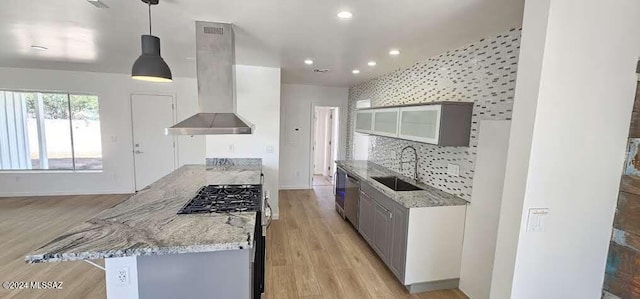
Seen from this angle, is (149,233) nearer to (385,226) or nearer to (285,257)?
(285,257)

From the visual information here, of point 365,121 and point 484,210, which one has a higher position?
point 365,121

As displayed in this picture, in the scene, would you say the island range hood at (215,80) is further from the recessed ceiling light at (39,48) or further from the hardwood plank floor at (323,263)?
the recessed ceiling light at (39,48)

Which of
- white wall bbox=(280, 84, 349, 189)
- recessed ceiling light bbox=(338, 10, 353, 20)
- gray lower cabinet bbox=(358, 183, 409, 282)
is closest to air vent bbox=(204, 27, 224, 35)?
recessed ceiling light bbox=(338, 10, 353, 20)

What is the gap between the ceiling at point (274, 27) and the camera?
193 cm

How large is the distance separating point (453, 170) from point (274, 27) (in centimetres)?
220

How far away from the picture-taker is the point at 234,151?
423cm

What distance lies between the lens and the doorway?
693 cm

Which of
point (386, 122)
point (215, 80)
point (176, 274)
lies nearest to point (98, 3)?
point (215, 80)

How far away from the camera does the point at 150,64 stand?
2.17m

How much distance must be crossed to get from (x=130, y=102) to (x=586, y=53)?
21.3 ft

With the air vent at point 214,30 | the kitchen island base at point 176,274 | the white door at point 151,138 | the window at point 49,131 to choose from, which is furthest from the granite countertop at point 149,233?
the window at point 49,131

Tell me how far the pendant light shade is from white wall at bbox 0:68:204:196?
3.59m

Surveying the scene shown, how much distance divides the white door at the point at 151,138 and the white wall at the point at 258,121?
6.90 feet

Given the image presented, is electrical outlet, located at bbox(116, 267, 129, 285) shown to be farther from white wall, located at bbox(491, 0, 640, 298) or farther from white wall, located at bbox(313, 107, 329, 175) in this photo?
white wall, located at bbox(313, 107, 329, 175)
